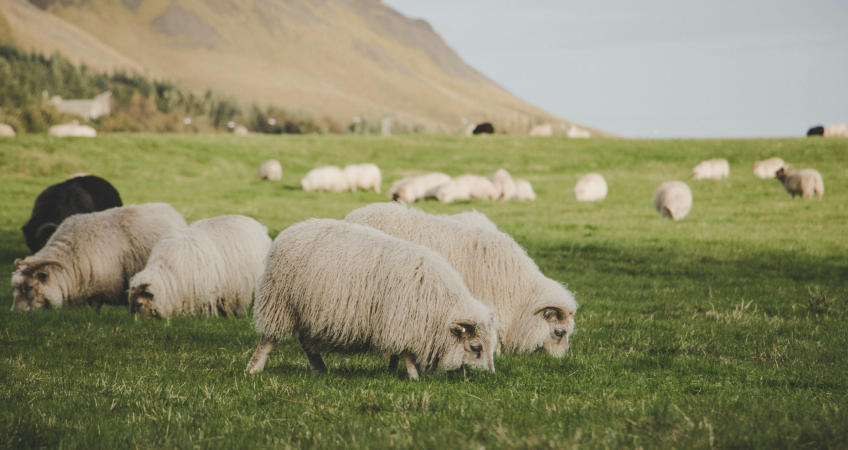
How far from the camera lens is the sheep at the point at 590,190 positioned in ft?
87.6

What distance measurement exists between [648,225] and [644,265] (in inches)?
224

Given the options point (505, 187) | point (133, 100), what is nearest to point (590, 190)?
point (505, 187)

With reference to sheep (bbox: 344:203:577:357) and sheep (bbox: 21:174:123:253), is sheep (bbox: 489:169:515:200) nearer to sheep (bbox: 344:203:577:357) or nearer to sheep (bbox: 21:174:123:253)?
sheep (bbox: 21:174:123:253)

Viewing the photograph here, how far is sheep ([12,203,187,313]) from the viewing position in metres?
9.90

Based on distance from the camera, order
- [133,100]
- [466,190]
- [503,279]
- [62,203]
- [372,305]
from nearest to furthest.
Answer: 1. [372,305]
2. [503,279]
3. [62,203]
4. [466,190]
5. [133,100]

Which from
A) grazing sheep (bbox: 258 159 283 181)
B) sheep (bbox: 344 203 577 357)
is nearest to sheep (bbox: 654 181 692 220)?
sheep (bbox: 344 203 577 357)

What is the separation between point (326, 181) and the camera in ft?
100

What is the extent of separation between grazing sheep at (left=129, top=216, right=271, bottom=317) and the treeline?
5365 centimetres

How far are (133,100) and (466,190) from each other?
83520 mm

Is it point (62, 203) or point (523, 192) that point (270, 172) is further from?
point (62, 203)

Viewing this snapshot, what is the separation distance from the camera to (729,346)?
7.13 metres

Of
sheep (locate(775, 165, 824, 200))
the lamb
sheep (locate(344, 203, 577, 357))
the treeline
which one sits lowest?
sheep (locate(344, 203, 577, 357))

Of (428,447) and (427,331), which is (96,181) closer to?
(427,331)

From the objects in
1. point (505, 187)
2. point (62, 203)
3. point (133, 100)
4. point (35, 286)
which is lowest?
point (35, 286)
